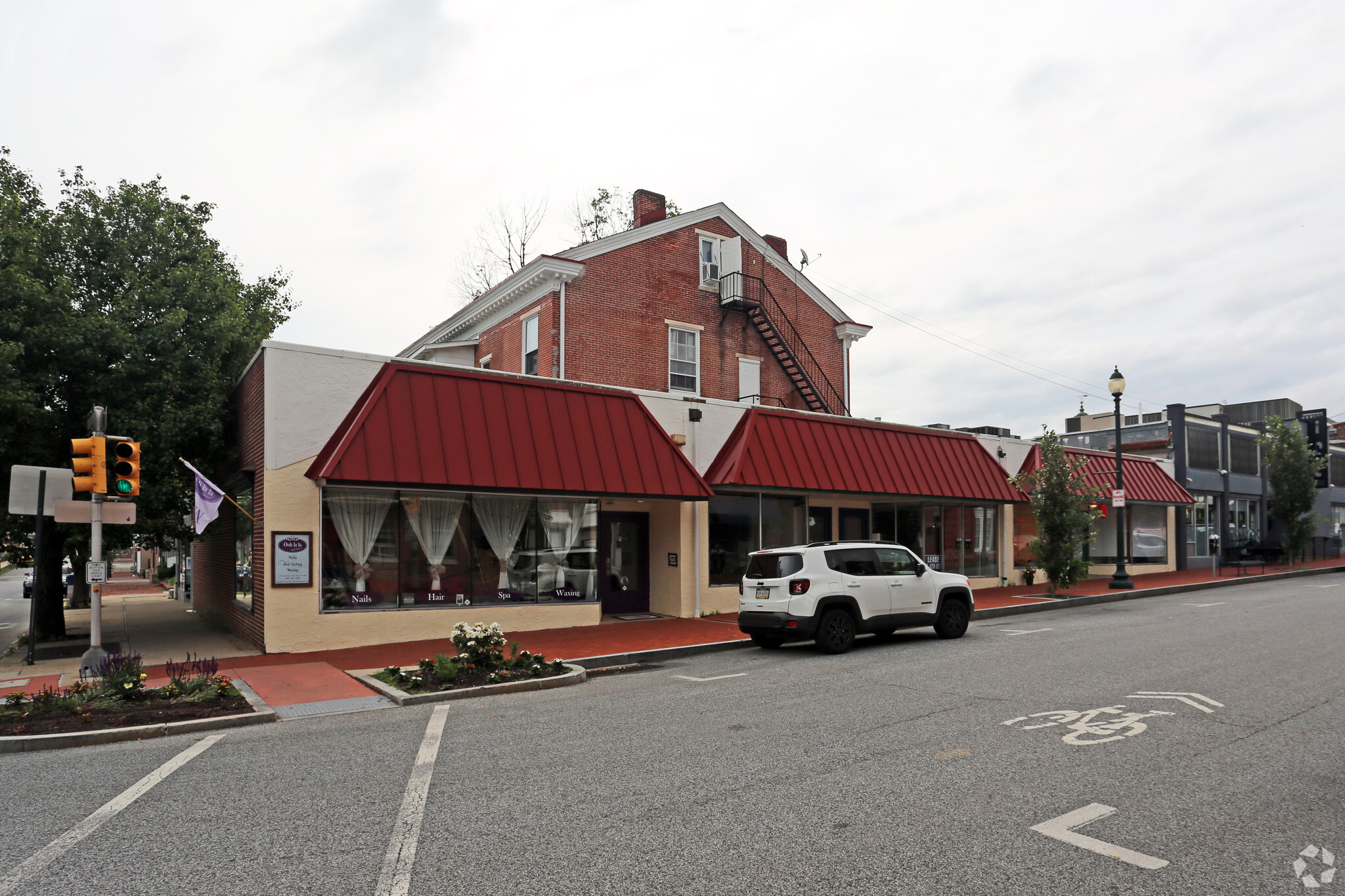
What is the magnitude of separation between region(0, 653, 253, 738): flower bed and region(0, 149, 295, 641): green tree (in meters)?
6.44

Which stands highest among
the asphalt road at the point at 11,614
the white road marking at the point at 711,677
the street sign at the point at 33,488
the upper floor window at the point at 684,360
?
the upper floor window at the point at 684,360

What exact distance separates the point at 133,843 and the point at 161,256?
16105 millimetres

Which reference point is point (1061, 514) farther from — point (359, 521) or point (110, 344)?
point (110, 344)

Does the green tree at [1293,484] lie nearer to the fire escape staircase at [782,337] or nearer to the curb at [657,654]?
the fire escape staircase at [782,337]

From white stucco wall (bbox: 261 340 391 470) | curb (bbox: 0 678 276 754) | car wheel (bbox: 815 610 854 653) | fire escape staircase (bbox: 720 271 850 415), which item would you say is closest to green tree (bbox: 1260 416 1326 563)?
fire escape staircase (bbox: 720 271 850 415)

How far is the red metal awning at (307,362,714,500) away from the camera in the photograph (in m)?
13.9

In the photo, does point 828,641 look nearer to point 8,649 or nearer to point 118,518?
point 118,518

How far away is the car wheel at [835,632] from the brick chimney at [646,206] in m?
15.7

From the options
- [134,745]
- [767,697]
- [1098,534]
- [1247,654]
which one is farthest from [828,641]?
[1098,534]

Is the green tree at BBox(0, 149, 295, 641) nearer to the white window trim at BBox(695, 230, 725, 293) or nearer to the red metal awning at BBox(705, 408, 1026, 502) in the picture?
the red metal awning at BBox(705, 408, 1026, 502)

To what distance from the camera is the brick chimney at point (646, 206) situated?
25.6 metres

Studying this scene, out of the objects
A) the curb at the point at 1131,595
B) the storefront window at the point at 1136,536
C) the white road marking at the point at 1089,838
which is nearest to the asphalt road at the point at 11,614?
the white road marking at the point at 1089,838

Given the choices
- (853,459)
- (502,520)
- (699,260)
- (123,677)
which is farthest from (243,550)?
(699,260)

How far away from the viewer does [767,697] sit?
31.7 feet
